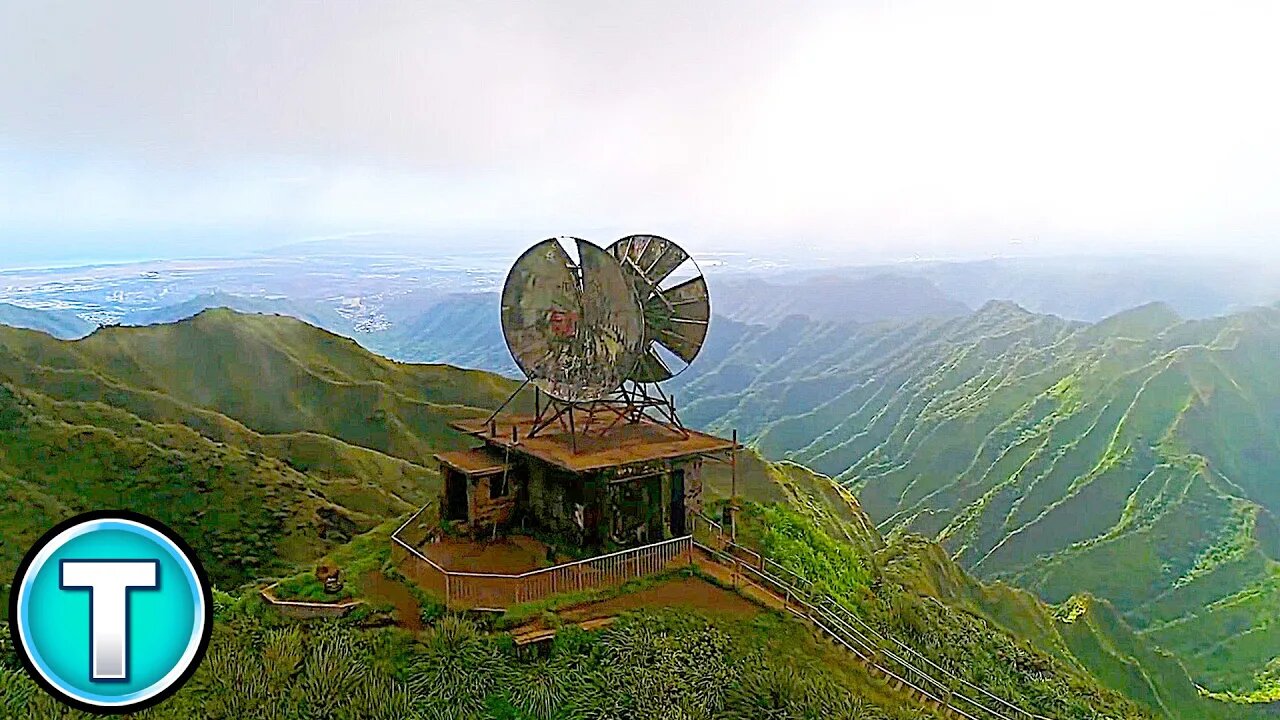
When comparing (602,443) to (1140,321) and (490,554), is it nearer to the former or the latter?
(490,554)

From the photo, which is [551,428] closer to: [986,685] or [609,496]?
[609,496]

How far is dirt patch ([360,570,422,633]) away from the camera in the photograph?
16547mm

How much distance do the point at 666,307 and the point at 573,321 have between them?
2.77 m

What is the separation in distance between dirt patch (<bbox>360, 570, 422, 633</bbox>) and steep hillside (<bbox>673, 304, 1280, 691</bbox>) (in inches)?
1384

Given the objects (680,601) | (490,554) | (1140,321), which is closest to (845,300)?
(1140,321)

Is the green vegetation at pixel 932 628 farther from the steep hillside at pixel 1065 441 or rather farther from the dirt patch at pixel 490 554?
the steep hillside at pixel 1065 441

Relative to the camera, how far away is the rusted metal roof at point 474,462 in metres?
19.5

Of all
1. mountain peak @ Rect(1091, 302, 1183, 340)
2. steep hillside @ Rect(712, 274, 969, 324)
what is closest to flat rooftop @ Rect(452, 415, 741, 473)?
steep hillside @ Rect(712, 274, 969, 324)

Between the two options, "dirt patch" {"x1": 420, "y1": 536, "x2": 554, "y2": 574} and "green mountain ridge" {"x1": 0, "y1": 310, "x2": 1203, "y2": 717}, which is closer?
"dirt patch" {"x1": 420, "y1": 536, "x2": 554, "y2": 574}

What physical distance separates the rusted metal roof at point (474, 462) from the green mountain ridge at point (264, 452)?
9378 millimetres

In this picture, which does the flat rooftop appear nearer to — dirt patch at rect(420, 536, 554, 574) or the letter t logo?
dirt patch at rect(420, 536, 554, 574)

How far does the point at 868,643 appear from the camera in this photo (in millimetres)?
17719

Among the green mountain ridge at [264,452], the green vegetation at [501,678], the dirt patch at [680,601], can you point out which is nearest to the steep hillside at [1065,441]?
the green mountain ridge at [264,452]

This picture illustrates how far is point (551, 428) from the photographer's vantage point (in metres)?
21.2
